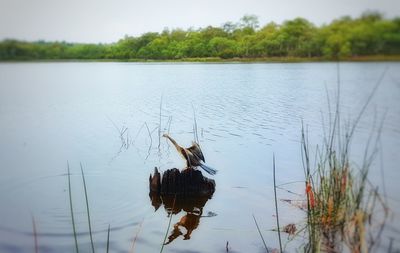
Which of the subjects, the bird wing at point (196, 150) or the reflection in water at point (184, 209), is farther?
the bird wing at point (196, 150)

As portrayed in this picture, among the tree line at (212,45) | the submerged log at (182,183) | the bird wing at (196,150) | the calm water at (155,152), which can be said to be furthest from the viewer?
the tree line at (212,45)

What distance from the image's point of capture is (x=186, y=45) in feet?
29.8

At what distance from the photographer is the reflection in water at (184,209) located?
4668 mm

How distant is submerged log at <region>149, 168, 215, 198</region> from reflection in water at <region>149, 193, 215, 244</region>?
3.3 inches

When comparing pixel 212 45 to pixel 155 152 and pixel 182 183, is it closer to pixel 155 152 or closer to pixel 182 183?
pixel 155 152

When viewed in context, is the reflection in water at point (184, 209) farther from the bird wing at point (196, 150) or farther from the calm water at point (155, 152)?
the bird wing at point (196, 150)

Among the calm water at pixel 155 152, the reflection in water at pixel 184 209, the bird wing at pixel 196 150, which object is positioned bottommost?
the reflection in water at pixel 184 209

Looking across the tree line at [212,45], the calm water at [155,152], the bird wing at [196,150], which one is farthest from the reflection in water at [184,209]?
the tree line at [212,45]

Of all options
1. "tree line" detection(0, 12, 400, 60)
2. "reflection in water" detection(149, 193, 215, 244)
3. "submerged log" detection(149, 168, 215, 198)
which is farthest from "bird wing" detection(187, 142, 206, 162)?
"tree line" detection(0, 12, 400, 60)

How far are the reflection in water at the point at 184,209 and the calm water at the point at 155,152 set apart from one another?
0.21 ft

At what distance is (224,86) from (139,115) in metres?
8.58

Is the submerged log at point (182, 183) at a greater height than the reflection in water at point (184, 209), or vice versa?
the submerged log at point (182, 183)

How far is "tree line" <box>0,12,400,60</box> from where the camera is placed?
20.1 feet

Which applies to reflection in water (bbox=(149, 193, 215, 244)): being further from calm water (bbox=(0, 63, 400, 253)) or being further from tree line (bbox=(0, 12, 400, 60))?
tree line (bbox=(0, 12, 400, 60))
